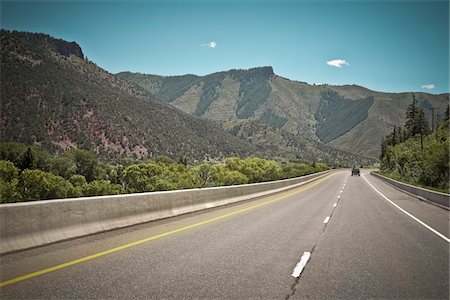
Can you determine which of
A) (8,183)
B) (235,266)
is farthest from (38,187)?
(235,266)

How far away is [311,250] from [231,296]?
140 inches

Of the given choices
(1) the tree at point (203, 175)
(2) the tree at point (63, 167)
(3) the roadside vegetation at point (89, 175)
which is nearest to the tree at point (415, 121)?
(3) the roadside vegetation at point (89, 175)

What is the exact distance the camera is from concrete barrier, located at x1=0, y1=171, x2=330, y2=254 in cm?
631

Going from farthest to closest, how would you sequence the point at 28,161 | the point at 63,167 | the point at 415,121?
the point at 415,121, the point at 63,167, the point at 28,161

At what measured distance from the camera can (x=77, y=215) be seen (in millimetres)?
8016

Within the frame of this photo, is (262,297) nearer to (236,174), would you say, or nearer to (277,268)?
(277,268)

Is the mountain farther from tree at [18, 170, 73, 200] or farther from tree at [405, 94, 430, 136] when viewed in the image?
tree at [405, 94, 430, 136]

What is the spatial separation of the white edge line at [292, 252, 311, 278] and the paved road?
0.23 ft

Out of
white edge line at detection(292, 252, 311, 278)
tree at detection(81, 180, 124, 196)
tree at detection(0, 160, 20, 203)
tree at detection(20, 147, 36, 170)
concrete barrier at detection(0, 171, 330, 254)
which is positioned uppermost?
concrete barrier at detection(0, 171, 330, 254)

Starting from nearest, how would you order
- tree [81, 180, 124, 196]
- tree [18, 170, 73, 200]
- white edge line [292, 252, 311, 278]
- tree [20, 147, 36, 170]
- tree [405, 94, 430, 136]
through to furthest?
1. white edge line [292, 252, 311, 278]
2. tree [18, 170, 73, 200]
3. tree [81, 180, 124, 196]
4. tree [20, 147, 36, 170]
5. tree [405, 94, 430, 136]

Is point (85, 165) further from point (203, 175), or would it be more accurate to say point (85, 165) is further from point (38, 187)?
point (38, 187)

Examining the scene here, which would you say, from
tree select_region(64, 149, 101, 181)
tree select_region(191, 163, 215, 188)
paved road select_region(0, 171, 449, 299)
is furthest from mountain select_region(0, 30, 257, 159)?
paved road select_region(0, 171, 449, 299)

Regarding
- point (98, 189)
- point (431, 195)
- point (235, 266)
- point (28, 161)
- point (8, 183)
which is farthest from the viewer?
point (28, 161)

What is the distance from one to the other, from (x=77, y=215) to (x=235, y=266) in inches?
153
